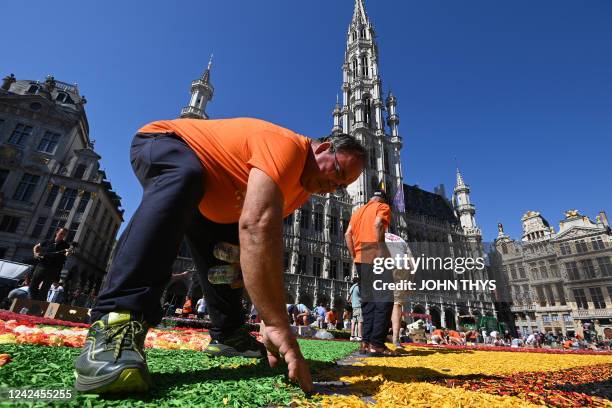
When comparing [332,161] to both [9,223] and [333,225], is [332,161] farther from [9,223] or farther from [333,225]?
[333,225]

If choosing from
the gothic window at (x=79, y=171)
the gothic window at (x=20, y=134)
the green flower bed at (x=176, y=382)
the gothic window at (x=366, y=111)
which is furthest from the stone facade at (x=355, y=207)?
the green flower bed at (x=176, y=382)

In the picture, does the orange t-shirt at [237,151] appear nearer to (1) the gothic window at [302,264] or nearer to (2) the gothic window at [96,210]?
(1) the gothic window at [302,264]

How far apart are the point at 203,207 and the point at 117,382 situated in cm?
116

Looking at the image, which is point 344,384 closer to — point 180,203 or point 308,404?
point 308,404

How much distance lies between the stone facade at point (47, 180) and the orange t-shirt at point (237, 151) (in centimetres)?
2751

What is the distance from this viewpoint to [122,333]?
123 centimetres

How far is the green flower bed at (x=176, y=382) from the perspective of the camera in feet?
3.43

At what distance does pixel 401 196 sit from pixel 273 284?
3866cm

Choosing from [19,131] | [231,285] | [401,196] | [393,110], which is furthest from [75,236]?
[393,110]

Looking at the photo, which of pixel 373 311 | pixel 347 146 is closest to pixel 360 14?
pixel 373 311

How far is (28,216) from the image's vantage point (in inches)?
942

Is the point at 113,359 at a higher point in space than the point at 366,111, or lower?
lower

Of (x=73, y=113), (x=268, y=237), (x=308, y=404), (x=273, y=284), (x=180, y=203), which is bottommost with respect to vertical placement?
(x=308, y=404)

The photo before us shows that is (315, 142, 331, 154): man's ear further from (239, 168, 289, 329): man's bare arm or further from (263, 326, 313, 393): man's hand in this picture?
(263, 326, 313, 393): man's hand
